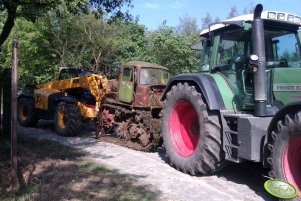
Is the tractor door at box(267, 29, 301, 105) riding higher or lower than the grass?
higher

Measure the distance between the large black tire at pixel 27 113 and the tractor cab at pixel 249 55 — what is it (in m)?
7.90

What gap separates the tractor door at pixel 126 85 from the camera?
34.5 ft

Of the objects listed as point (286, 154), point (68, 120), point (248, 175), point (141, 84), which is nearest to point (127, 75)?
point (141, 84)

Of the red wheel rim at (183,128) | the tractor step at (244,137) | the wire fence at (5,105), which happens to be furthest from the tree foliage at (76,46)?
the tractor step at (244,137)

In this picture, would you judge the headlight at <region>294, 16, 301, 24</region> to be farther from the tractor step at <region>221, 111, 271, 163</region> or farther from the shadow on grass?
the shadow on grass

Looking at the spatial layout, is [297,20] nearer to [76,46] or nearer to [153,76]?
[153,76]

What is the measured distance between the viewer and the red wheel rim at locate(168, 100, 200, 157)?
7.91m

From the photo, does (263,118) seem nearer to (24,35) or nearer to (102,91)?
(102,91)

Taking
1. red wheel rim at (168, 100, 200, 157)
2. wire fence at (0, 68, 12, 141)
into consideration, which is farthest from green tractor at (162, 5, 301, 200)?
wire fence at (0, 68, 12, 141)

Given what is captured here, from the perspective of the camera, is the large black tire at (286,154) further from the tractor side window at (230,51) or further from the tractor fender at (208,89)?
the tractor side window at (230,51)

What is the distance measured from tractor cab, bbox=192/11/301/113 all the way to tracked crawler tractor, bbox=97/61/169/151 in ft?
8.47

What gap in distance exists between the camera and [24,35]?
69.5 feet

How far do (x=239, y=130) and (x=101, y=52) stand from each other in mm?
15977

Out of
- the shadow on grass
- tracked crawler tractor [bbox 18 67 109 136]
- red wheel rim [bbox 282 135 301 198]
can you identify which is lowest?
the shadow on grass
